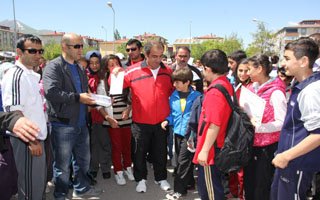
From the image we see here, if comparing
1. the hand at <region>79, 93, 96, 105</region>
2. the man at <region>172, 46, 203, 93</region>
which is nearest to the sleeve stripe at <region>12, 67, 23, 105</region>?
the hand at <region>79, 93, 96, 105</region>

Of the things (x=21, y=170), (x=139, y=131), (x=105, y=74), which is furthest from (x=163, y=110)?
(x=21, y=170)

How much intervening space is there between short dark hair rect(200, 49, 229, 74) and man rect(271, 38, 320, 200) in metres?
0.61

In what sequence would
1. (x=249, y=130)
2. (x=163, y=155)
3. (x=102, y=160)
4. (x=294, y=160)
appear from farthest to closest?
(x=102, y=160), (x=163, y=155), (x=249, y=130), (x=294, y=160)

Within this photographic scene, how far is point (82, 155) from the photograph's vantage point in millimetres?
3916

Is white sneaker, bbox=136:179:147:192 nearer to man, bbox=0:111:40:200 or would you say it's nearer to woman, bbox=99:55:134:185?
woman, bbox=99:55:134:185

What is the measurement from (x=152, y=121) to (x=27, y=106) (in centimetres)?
169

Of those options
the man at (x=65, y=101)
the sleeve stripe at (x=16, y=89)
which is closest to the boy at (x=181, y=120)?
the man at (x=65, y=101)

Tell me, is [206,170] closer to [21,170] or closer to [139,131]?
[139,131]

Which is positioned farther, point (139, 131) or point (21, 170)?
point (139, 131)

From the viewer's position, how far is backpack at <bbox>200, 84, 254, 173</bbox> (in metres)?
2.79

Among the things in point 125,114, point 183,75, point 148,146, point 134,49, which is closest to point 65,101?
point 125,114

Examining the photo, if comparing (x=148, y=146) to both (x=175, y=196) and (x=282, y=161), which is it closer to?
(x=175, y=196)

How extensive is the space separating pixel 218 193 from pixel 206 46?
7593 centimetres

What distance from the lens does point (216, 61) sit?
286 cm
